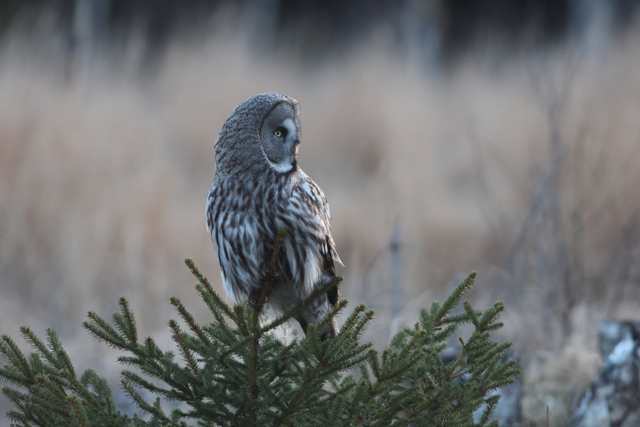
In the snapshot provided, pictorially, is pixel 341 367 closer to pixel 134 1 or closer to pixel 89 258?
pixel 89 258

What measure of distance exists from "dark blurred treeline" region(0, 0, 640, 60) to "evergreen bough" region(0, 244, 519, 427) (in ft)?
25.2

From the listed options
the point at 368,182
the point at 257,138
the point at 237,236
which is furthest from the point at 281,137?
the point at 368,182

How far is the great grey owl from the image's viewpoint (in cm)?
195

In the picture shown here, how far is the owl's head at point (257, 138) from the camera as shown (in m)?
1.94

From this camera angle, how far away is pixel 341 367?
51.4 inches

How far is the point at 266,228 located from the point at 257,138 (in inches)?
11.6

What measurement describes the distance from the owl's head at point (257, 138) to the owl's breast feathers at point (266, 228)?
5cm

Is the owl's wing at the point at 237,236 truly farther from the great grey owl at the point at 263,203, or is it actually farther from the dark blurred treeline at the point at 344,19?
the dark blurred treeline at the point at 344,19

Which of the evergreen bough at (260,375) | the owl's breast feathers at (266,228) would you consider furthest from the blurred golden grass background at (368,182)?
the evergreen bough at (260,375)

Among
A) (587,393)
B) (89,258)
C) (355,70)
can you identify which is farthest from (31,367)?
(355,70)

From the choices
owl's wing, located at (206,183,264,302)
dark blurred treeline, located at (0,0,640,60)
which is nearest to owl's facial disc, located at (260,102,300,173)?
owl's wing, located at (206,183,264,302)

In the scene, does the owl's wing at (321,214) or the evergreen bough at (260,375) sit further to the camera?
the owl's wing at (321,214)

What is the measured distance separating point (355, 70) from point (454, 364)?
27.1 ft

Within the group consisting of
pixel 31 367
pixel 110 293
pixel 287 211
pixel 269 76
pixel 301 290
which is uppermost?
pixel 269 76
